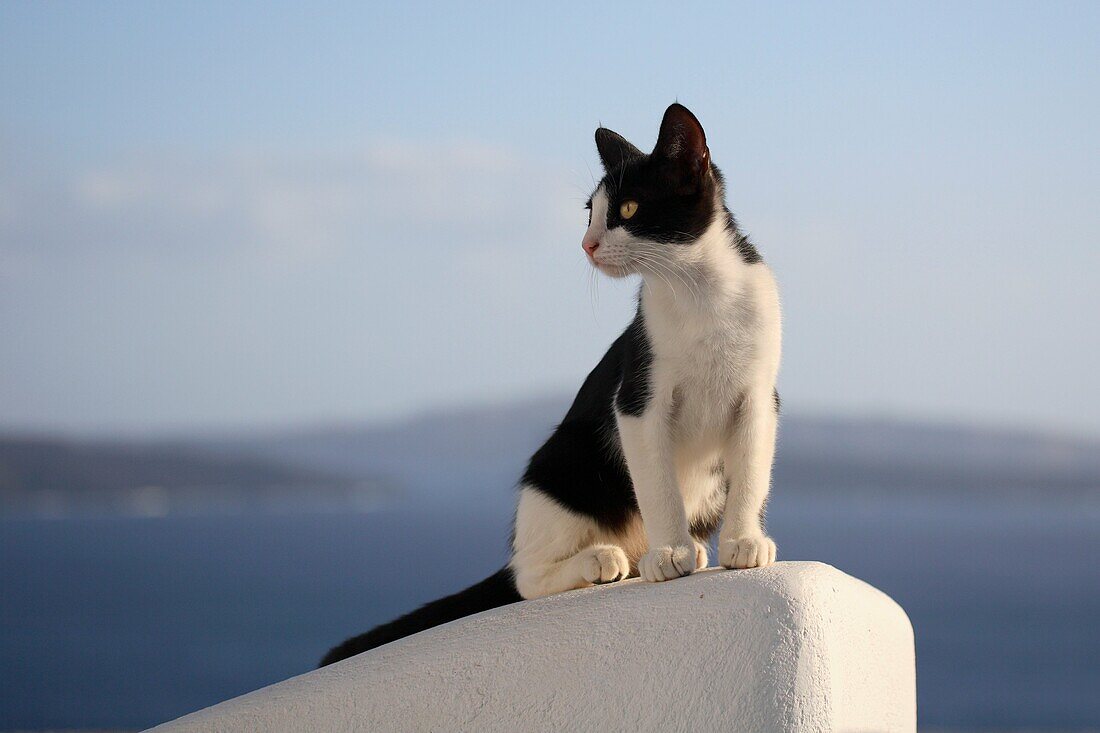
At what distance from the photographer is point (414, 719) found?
6.18ft

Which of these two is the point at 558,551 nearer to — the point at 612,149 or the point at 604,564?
the point at 604,564

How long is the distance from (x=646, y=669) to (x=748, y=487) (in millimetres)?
376

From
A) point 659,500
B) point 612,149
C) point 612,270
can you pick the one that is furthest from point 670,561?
point 612,149

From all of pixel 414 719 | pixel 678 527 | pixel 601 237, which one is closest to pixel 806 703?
pixel 678 527

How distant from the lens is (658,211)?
1.81 m

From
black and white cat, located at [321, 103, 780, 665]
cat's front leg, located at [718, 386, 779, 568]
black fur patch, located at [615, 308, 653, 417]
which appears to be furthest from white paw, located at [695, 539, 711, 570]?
black fur patch, located at [615, 308, 653, 417]

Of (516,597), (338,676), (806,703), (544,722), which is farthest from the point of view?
(516,597)

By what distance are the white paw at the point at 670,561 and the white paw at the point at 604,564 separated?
0.16 m

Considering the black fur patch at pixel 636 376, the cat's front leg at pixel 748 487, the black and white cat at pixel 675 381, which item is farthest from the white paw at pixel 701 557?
the black fur patch at pixel 636 376

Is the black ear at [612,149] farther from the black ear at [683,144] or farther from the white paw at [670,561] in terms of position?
the white paw at [670,561]

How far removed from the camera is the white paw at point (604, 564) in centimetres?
198

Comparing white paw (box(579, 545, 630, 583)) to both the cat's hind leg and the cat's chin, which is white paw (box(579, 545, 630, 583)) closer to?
the cat's hind leg

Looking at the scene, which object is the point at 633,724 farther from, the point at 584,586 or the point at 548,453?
the point at 548,453

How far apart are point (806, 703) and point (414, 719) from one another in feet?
2.33
